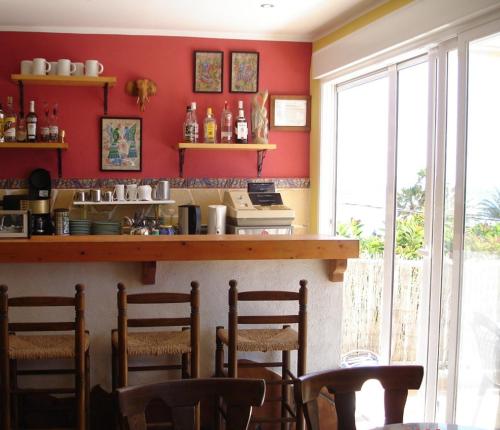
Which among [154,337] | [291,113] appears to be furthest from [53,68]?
[154,337]

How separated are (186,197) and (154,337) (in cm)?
248

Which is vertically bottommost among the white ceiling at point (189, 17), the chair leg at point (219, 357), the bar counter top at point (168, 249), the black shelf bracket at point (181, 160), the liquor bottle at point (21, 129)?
the chair leg at point (219, 357)

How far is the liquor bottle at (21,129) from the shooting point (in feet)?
16.0

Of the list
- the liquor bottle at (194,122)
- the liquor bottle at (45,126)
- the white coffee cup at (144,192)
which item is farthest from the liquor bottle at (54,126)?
the liquor bottle at (194,122)

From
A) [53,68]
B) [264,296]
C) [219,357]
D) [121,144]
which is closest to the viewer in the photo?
[264,296]

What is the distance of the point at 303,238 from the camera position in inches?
124

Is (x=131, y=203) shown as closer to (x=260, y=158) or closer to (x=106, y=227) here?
(x=106, y=227)

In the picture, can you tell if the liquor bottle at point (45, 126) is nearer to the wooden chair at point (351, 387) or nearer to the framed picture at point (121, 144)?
the framed picture at point (121, 144)

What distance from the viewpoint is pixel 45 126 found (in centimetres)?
504

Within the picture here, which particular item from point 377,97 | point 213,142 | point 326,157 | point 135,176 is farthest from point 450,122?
point 135,176

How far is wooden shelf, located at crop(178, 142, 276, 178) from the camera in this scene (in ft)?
16.4

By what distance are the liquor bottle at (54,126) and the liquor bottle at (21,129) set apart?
0.63 feet

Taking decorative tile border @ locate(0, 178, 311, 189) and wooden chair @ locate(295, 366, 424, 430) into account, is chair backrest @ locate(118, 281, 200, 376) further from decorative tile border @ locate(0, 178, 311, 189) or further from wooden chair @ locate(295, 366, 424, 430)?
decorative tile border @ locate(0, 178, 311, 189)

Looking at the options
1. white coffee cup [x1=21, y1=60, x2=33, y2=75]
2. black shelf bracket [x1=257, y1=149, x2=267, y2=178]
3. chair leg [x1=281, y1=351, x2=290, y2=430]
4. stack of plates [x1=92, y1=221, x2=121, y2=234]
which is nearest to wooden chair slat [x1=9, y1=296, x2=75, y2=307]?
chair leg [x1=281, y1=351, x2=290, y2=430]
